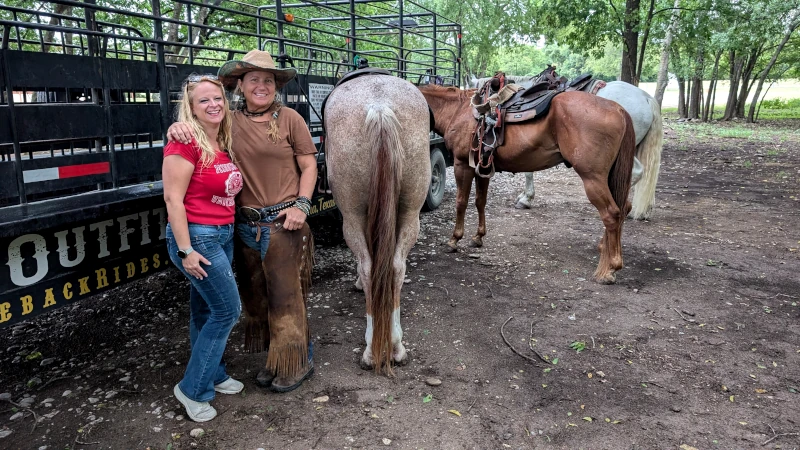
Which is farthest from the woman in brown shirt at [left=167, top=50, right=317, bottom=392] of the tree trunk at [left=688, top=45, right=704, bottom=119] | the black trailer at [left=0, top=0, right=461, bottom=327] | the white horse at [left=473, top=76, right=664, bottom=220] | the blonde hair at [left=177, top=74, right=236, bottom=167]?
the tree trunk at [left=688, top=45, right=704, bottom=119]

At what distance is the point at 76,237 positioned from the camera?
8.59ft

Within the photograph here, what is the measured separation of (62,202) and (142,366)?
1.17m

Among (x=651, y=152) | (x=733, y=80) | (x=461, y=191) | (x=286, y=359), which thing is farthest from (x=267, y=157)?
(x=733, y=80)

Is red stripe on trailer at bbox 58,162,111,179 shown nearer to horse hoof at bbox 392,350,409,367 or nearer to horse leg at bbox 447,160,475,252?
horse hoof at bbox 392,350,409,367

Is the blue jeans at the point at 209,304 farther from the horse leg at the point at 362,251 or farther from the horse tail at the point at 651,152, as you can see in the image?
the horse tail at the point at 651,152

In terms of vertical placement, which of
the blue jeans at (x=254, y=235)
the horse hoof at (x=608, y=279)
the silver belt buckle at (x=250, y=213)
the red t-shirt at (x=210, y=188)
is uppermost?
the red t-shirt at (x=210, y=188)

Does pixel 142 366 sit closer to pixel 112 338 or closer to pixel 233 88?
pixel 112 338

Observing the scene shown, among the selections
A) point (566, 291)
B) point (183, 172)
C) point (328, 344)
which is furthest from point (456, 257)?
point (183, 172)

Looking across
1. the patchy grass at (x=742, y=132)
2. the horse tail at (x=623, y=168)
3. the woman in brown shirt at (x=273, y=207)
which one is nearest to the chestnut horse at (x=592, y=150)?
the horse tail at (x=623, y=168)

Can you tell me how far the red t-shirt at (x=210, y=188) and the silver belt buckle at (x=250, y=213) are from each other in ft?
0.57

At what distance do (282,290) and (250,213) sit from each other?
0.47 meters

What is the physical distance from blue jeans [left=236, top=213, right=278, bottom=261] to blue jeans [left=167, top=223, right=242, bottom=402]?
146mm

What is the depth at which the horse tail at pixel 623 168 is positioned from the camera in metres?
4.75

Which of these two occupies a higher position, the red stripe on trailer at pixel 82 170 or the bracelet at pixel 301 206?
the red stripe on trailer at pixel 82 170
